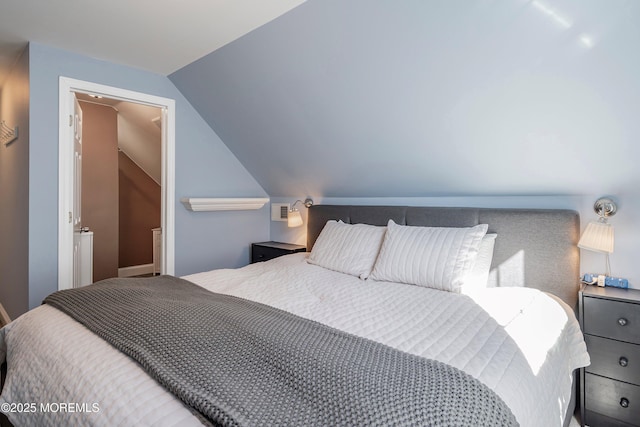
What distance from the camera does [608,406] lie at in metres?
1.75

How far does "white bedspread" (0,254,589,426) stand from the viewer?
96cm

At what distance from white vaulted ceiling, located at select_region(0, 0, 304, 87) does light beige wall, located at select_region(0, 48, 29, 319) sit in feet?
1.06

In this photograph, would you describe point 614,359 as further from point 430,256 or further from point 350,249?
point 350,249

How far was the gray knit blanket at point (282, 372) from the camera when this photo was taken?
794 mm

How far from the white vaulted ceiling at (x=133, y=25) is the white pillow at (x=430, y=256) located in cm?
153

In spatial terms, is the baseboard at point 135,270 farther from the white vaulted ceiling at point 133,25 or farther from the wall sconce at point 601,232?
the wall sconce at point 601,232

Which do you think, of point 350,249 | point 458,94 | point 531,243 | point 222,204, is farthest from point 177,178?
point 531,243

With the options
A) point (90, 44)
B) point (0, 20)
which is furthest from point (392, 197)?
point (0, 20)

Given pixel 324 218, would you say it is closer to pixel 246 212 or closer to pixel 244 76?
pixel 246 212

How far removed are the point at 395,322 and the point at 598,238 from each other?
4.05ft

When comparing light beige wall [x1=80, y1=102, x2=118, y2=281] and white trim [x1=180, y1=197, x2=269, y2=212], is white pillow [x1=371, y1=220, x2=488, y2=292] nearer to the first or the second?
white trim [x1=180, y1=197, x2=269, y2=212]

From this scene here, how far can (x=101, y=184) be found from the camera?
441 centimetres

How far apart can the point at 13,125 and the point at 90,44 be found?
1.12m

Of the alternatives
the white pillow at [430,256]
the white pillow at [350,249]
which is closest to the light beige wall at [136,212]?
the white pillow at [350,249]
